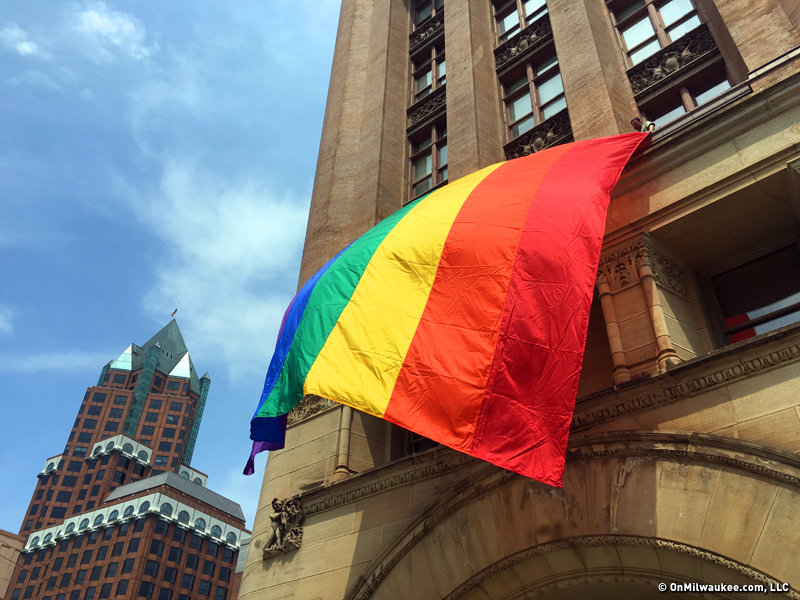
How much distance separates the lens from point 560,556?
322 inches

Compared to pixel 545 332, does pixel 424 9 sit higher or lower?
higher

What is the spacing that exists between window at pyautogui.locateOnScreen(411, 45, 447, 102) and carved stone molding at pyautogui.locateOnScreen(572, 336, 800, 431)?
1440 centimetres

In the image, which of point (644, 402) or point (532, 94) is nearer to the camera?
point (644, 402)

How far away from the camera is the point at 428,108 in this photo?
19906mm

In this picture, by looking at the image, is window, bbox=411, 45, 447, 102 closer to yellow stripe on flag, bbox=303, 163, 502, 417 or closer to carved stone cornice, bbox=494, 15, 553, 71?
carved stone cornice, bbox=494, 15, 553, 71

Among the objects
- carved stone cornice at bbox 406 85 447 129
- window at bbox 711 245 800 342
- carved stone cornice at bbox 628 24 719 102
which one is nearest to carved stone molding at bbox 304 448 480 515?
window at bbox 711 245 800 342

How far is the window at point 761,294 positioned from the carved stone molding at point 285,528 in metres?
8.08

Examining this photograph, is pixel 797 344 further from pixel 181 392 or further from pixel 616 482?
pixel 181 392

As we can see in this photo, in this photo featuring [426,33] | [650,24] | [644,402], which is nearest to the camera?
[644,402]

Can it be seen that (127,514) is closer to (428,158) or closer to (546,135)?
(428,158)

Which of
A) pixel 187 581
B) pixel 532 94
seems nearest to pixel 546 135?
pixel 532 94

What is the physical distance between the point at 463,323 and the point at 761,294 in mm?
5095

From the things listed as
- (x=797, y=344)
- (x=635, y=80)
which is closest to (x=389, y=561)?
(x=797, y=344)

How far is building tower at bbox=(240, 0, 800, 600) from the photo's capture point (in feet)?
23.7
